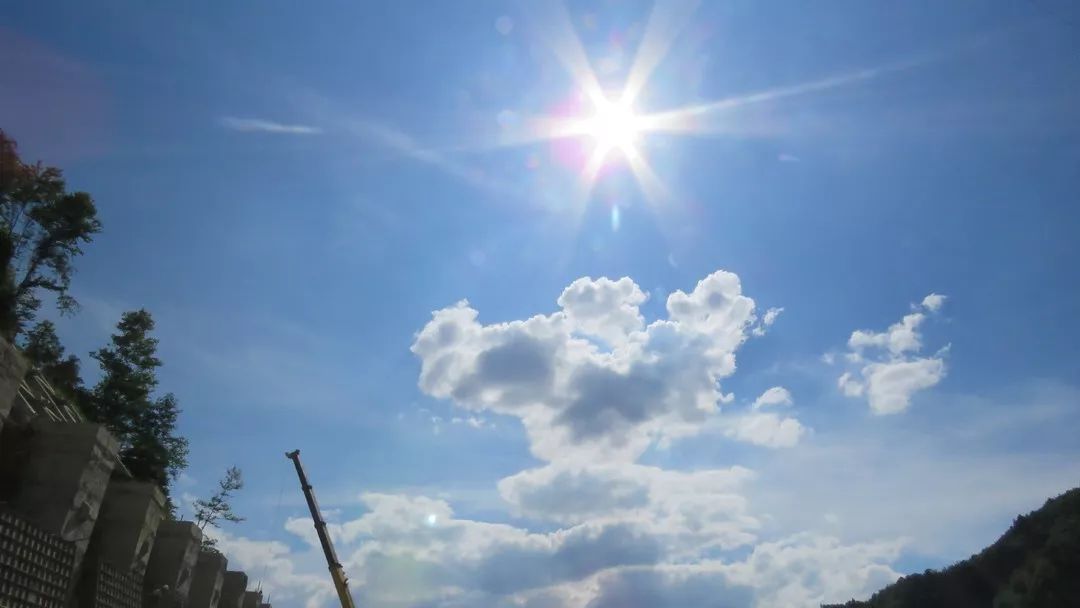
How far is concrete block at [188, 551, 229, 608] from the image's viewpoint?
101 ft

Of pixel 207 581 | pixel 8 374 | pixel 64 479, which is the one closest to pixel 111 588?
pixel 64 479

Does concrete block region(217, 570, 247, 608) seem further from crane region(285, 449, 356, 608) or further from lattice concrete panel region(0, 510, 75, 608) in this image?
lattice concrete panel region(0, 510, 75, 608)

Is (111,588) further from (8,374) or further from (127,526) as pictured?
(8,374)

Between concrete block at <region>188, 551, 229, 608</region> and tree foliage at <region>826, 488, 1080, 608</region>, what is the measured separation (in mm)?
51329

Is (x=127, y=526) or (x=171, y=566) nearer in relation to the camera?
(x=127, y=526)

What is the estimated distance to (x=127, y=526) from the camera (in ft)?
80.1

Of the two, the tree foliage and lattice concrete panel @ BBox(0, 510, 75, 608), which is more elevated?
the tree foliage

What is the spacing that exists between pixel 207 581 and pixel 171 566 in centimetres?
455

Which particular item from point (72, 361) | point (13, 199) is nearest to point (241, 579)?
point (72, 361)

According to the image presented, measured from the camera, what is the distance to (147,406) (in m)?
34.4

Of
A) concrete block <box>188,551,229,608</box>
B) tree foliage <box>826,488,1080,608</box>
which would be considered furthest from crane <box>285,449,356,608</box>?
tree foliage <box>826,488,1080,608</box>

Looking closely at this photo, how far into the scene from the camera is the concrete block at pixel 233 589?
116ft

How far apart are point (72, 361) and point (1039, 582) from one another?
59590 mm

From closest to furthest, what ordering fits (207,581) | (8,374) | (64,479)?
1. (8,374)
2. (64,479)
3. (207,581)
